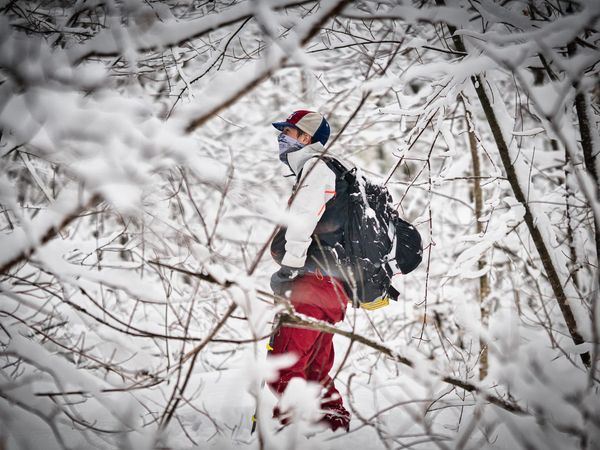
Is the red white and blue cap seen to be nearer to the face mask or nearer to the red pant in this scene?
the face mask

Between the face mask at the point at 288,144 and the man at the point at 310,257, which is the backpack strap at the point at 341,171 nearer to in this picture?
the man at the point at 310,257

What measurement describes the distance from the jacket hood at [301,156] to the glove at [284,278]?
1.73 feet

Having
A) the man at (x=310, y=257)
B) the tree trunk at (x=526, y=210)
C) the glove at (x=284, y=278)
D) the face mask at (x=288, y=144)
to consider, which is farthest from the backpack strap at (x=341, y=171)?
the tree trunk at (x=526, y=210)

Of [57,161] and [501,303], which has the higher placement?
[501,303]

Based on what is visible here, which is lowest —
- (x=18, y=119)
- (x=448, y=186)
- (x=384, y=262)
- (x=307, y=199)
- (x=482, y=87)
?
(x=18, y=119)

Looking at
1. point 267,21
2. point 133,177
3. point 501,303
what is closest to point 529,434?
point 133,177

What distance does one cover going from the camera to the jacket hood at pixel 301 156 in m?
1.85

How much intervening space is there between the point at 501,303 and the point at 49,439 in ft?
15.3

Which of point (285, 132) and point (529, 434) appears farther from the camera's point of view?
point (285, 132)

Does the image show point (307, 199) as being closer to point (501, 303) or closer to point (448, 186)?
point (501, 303)

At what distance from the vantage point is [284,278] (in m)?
1.83

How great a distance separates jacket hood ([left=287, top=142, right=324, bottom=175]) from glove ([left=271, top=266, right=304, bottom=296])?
Answer: 53cm

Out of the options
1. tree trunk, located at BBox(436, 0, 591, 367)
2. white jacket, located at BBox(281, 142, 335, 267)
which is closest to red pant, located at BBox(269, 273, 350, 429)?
white jacket, located at BBox(281, 142, 335, 267)

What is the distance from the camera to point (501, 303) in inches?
174
